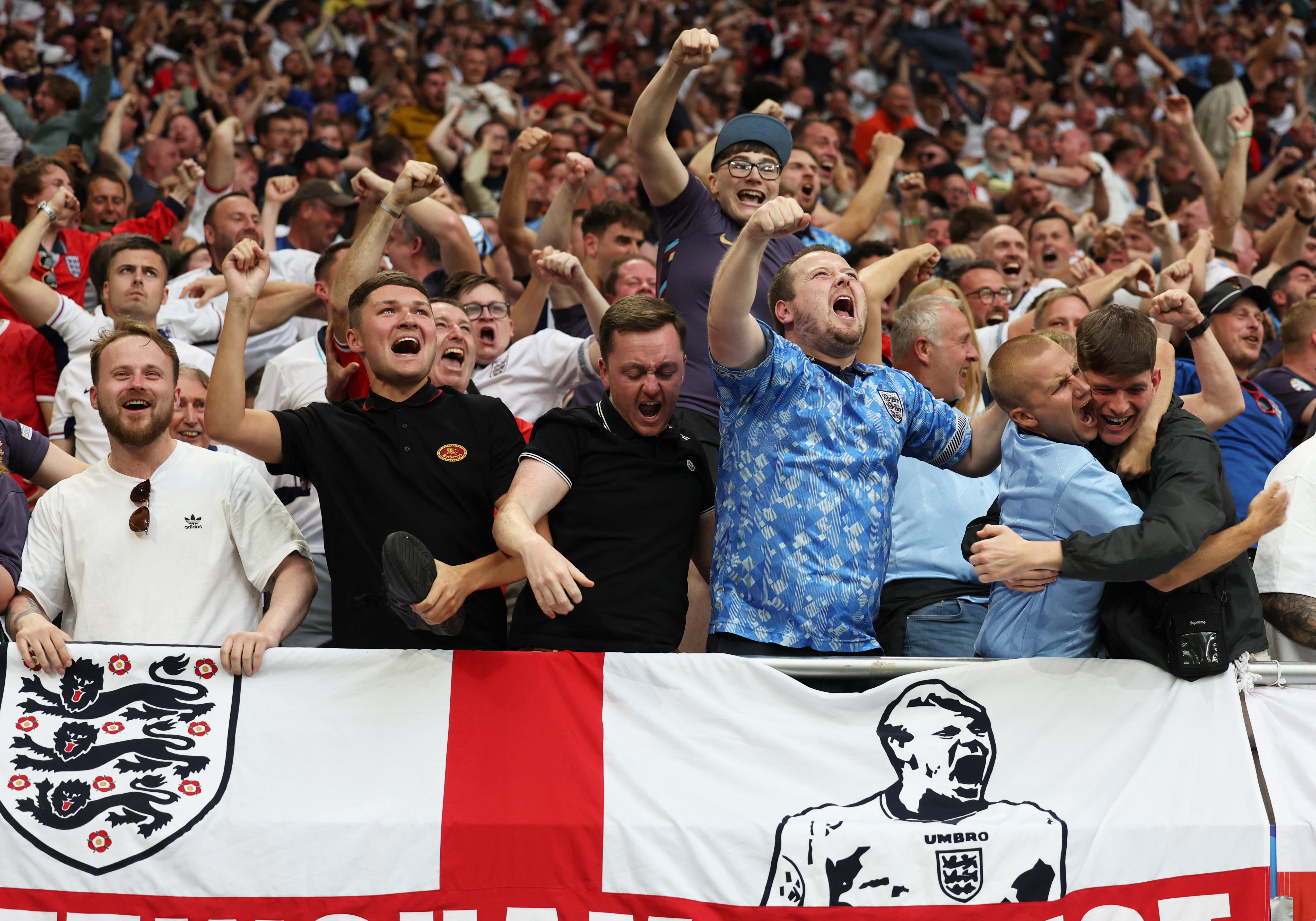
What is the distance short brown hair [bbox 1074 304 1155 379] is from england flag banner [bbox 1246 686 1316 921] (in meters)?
1.11

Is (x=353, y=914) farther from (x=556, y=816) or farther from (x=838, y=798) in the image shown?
(x=838, y=798)

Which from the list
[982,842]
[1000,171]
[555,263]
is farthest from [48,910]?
[1000,171]

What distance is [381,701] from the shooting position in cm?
407

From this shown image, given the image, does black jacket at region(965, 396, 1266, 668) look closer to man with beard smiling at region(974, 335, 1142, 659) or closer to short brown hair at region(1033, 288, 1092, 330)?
man with beard smiling at region(974, 335, 1142, 659)

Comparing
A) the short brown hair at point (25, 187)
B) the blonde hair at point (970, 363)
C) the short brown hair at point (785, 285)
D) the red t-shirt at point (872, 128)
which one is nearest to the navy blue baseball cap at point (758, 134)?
the blonde hair at point (970, 363)

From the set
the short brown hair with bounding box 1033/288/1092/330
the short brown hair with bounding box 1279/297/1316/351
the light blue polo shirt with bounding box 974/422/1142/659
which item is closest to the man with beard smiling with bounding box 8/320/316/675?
the light blue polo shirt with bounding box 974/422/1142/659

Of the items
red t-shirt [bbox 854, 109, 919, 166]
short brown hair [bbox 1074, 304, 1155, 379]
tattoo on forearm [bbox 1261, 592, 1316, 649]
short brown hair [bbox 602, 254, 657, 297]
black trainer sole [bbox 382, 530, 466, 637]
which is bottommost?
black trainer sole [bbox 382, 530, 466, 637]

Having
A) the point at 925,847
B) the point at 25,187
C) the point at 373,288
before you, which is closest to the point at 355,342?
the point at 373,288

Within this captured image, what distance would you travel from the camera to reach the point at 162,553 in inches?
174

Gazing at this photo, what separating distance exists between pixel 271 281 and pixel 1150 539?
5043mm

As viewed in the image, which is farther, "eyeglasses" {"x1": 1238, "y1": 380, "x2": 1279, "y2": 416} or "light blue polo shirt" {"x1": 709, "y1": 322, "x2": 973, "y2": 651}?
"eyeglasses" {"x1": 1238, "y1": 380, "x2": 1279, "y2": 416}

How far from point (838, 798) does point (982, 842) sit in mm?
441

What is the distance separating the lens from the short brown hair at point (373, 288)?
4730mm

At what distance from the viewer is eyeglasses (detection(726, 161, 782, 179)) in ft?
18.2
